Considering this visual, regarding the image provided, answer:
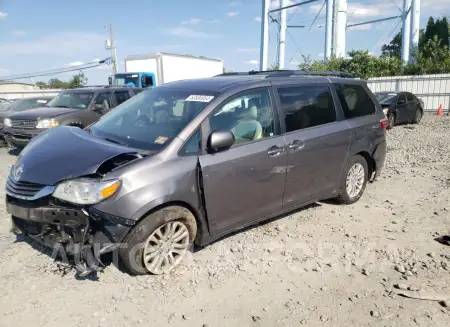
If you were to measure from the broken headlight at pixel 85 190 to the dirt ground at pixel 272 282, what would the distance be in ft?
2.67

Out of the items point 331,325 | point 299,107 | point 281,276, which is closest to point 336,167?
point 299,107

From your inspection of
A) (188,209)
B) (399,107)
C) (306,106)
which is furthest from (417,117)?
(188,209)

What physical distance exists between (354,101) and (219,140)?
2.67m

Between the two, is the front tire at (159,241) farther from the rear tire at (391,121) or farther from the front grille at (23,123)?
the rear tire at (391,121)

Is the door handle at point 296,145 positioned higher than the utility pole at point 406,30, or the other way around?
the utility pole at point 406,30

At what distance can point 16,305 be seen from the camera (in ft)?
9.59

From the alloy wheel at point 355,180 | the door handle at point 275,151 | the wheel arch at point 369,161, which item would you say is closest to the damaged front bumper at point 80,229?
the door handle at point 275,151

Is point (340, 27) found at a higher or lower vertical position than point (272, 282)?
higher

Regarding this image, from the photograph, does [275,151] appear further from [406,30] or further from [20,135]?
[406,30]

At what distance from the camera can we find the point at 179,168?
3.23 metres

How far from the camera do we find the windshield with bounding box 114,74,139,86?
2173cm

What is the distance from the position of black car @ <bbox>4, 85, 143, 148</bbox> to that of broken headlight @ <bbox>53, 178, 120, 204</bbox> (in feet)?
18.7

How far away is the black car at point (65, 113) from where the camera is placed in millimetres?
8281

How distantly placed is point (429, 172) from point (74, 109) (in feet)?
26.3
